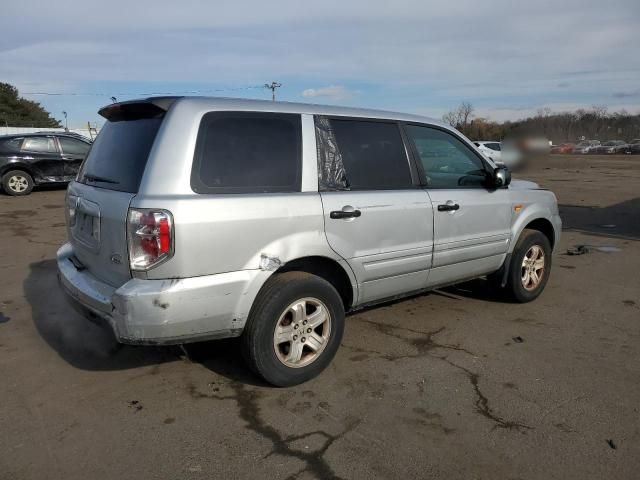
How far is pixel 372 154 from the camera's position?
4.03 metres

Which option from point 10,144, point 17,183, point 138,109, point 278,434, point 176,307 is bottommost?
point 278,434

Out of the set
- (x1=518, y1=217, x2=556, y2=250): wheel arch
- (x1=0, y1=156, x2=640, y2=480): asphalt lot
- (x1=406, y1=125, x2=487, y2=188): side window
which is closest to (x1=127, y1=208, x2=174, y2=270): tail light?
(x1=0, y1=156, x2=640, y2=480): asphalt lot

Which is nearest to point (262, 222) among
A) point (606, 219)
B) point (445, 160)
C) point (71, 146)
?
point (445, 160)

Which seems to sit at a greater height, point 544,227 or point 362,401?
point 544,227

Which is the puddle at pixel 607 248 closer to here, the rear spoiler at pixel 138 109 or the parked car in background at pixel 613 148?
the rear spoiler at pixel 138 109

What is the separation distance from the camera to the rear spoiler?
3271 mm

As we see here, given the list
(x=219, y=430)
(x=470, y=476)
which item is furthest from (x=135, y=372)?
(x=470, y=476)

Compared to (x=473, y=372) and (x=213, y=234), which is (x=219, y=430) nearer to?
(x=213, y=234)

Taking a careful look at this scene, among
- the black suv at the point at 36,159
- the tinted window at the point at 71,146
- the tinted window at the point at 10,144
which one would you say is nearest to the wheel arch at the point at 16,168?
the black suv at the point at 36,159

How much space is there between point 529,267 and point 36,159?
13514mm

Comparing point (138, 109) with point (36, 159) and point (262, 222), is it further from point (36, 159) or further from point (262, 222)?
point (36, 159)

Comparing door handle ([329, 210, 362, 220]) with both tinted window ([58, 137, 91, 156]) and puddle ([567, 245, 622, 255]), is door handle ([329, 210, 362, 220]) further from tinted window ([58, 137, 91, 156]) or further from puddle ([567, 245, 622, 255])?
tinted window ([58, 137, 91, 156])

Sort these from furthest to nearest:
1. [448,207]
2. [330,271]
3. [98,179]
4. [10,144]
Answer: [10,144], [448,207], [330,271], [98,179]

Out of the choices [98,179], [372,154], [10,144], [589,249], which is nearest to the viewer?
[98,179]
